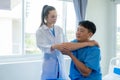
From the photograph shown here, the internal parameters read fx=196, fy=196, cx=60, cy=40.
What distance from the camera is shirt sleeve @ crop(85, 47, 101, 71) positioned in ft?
4.15

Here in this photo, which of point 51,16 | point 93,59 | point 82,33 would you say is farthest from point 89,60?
point 51,16

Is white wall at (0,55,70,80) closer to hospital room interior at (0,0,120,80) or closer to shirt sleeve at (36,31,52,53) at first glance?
hospital room interior at (0,0,120,80)

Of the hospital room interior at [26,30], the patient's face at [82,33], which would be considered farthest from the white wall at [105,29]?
the patient's face at [82,33]

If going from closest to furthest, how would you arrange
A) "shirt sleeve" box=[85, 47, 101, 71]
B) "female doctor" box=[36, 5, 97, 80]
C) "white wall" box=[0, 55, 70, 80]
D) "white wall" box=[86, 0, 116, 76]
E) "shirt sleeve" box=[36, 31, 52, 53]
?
"shirt sleeve" box=[85, 47, 101, 71] → "shirt sleeve" box=[36, 31, 52, 53] → "female doctor" box=[36, 5, 97, 80] → "white wall" box=[0, 55, 70, 80] → "white wall" box=[86, 0, 116, 76]

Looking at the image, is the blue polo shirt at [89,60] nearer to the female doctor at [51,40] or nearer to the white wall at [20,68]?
the female doctor at [51,40]

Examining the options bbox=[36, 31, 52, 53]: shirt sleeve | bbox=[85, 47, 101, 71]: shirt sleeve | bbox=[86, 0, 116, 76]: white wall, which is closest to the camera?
bbox=[85, 47, 101, 71]: shirt sleeve

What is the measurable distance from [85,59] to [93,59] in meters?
0.05

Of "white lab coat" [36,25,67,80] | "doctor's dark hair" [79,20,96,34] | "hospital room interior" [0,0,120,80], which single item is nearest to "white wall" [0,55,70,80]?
"hospital room interior" [0,0,120,80]

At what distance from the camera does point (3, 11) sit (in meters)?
2.67

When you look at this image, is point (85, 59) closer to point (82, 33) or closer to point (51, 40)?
point (82, 33)

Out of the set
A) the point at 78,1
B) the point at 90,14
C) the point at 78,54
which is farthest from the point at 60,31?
the point at 90,14

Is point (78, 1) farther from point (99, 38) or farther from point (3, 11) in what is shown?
point (3, 11)

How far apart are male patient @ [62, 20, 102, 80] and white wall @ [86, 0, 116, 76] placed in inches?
92.4

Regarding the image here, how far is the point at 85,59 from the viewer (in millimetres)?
1286
